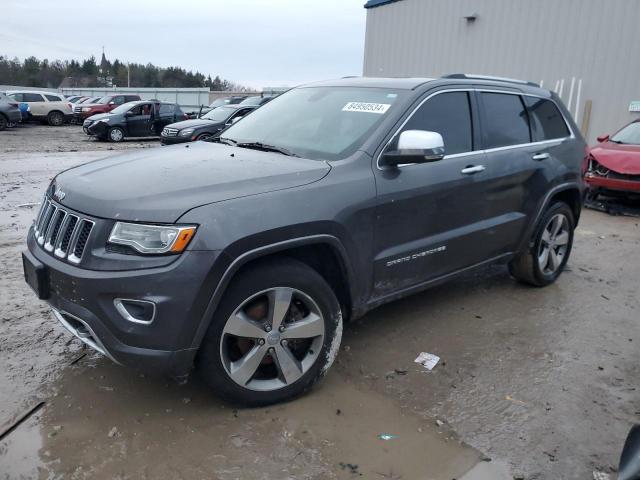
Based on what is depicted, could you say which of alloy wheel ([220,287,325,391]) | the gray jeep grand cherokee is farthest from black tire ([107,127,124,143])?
alloy wheel ([220,287,325,391])

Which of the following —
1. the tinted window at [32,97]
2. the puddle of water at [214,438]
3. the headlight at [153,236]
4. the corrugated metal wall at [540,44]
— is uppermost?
the corrugated metal wall at [540,44]

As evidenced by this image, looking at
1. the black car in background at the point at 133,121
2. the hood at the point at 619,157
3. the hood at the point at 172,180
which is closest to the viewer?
the hood at the point at 172,180

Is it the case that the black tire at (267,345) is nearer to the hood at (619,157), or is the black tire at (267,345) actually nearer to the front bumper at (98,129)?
the hood at (619,157)

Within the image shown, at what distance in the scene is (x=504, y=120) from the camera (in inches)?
171

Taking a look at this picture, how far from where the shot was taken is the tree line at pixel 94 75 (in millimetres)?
72562

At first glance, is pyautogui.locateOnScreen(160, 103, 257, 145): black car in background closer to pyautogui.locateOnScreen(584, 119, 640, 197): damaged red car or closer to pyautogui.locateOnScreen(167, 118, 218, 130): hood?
pyautogui.locateOnScreen(167, 118, 218, 130): hood

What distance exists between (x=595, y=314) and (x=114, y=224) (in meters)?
3.83

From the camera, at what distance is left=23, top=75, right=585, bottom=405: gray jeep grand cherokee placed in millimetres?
2537

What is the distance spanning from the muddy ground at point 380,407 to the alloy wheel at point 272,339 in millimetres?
209

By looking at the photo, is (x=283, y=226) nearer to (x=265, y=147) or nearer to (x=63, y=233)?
(x=265, y=147)

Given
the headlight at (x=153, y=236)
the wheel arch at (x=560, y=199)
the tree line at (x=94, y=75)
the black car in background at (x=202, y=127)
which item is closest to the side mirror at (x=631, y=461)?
the headlight at (x=153, y=236)

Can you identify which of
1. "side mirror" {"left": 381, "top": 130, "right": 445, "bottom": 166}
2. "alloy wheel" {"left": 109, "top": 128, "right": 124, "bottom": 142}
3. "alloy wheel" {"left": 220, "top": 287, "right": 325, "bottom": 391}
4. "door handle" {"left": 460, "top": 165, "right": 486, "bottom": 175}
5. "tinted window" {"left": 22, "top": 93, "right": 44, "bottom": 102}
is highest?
"tinted window" {"left": 22, "top": 93, "right": 44, "bottom": 102}

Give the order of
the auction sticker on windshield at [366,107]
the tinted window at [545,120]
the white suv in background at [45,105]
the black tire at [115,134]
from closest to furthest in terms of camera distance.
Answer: the auction sticker on windshield at [366,107] < the tinted window at [545,120] < the black tire at [115,134] < the white suv in background at [45,105]

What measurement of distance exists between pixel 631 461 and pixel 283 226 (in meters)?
1.75
